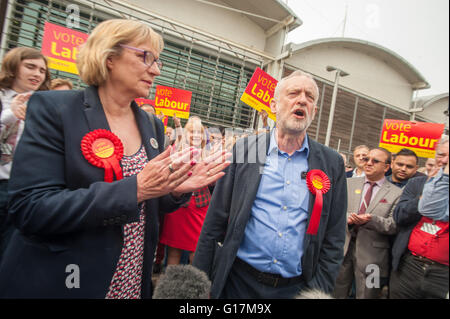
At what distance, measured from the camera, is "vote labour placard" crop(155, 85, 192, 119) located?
5660 millimetres

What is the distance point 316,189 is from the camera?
1431 mm

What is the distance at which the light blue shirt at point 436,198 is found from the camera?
0.50m

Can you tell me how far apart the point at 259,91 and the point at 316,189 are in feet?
12.8

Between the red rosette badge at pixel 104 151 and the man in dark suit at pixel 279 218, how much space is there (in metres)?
0.75

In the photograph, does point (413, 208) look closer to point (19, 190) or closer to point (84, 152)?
point (84, 152)

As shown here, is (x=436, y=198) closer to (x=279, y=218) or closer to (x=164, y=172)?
(x=164, y=172)

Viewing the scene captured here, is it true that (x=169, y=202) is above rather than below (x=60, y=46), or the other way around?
below

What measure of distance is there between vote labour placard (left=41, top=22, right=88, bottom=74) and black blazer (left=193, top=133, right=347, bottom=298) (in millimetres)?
4533

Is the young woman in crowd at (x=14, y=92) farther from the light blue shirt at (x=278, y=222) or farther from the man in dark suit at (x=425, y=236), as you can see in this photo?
the man in dark suit at (x=425, y=236)

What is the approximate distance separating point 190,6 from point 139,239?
28.9ft

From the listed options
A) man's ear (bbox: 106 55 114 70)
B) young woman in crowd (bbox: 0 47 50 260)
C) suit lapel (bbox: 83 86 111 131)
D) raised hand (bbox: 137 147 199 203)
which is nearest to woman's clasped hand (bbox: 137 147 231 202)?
raised hand (bbox: 137 147 199 203)

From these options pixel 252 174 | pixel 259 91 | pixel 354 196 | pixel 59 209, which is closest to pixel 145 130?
pixel 59 209
